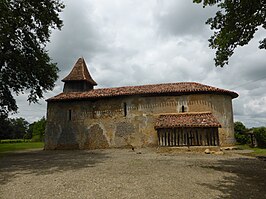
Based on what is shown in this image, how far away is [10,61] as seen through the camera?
17516 mm

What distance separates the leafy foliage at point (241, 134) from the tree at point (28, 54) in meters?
23.6

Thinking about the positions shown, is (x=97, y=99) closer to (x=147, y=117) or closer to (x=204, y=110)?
(x=147, y=117)

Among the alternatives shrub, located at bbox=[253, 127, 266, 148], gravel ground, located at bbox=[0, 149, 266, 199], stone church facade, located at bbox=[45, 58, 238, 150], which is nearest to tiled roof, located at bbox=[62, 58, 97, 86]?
stone church facade, located at bbox=[45, 58, 238, 150]

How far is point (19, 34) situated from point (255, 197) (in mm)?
18168

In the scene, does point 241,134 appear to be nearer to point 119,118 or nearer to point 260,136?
point 260,136

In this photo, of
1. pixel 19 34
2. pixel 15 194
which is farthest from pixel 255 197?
pixel 19 34

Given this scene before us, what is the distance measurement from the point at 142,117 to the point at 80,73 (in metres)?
11.5

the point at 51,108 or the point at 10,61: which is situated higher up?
the point at 10,61

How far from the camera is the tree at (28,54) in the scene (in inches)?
629

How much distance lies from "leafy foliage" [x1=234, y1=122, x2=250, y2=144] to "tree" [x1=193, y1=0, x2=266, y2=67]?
2195 centimetres

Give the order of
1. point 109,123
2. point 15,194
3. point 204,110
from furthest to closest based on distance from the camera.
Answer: point 109,123 → point 204,110 → point 15,194

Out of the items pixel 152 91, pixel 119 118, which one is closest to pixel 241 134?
pixel 152 91

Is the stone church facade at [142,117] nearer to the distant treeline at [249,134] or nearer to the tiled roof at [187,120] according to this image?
the tiled roof at [187,120]

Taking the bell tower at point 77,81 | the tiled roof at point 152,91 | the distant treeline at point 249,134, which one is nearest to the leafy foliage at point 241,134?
the distant treeline at point 249,134
